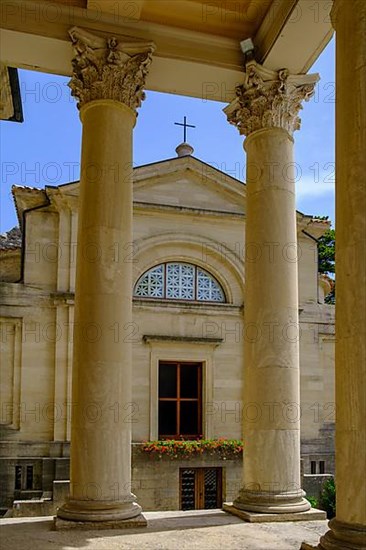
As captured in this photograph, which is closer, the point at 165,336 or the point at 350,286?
the point at 350,286

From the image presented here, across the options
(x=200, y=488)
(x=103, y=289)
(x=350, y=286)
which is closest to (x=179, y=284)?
(x=200, y=488)

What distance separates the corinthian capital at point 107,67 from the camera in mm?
14461

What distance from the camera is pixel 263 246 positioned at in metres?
14.8

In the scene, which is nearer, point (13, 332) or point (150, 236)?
point (13, 332)

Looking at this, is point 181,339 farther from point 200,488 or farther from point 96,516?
point 96,516

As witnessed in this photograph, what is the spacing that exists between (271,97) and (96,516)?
32.5 ft

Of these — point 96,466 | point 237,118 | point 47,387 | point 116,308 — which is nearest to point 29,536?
point 96,466

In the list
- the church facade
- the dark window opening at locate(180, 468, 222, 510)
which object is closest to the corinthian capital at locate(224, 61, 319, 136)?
the church facade

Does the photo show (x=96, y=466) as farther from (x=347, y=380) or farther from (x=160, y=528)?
(x=347, y=380)

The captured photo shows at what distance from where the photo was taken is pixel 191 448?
A: 102 feet

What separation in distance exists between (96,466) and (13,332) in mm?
20449

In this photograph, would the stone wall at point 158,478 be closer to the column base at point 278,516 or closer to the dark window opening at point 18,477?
the dark window opening at point 18,477

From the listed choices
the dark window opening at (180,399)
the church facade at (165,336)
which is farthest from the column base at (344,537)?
the dark window opening at (180,399)

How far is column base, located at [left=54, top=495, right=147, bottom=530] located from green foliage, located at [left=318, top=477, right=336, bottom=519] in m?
20.1
